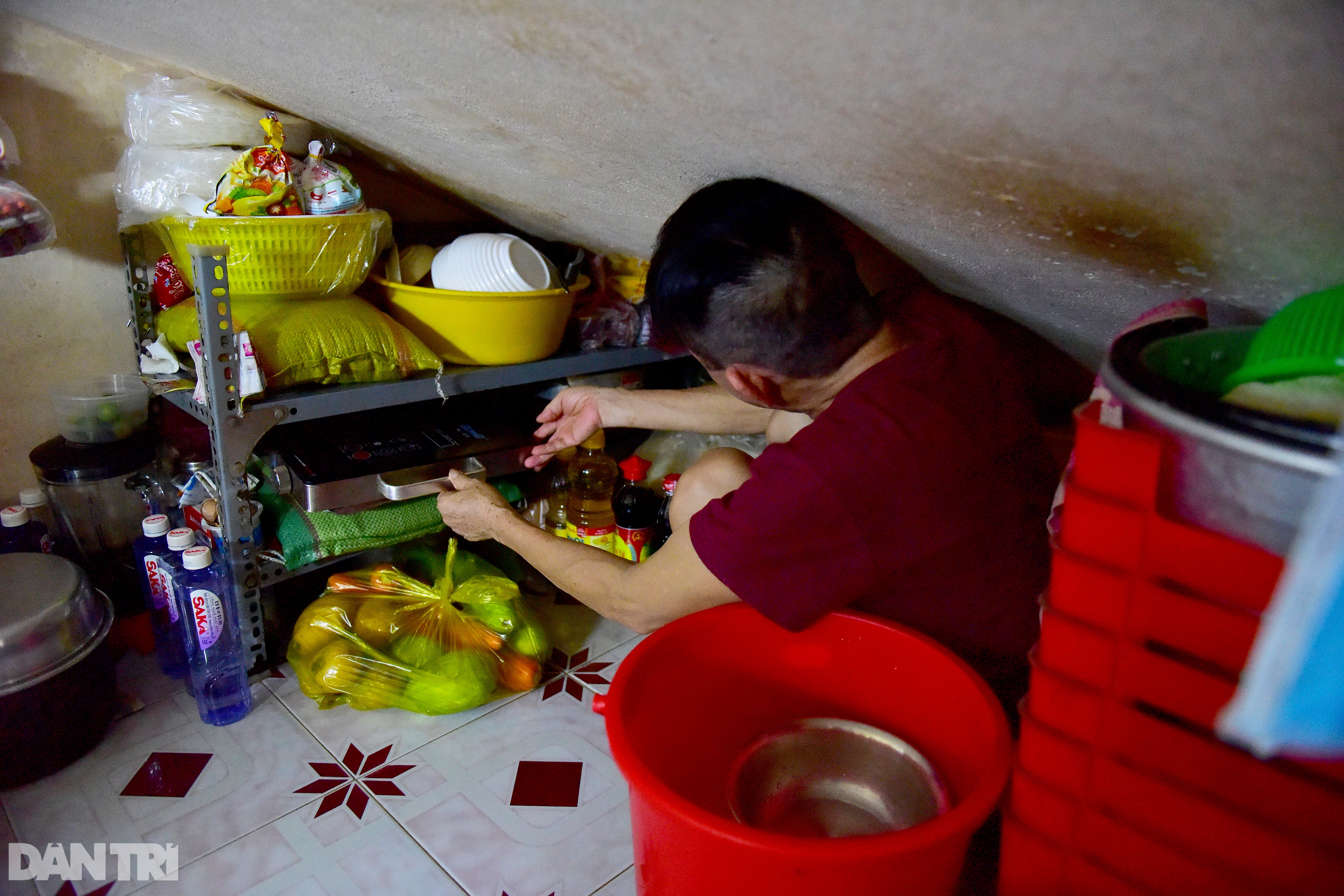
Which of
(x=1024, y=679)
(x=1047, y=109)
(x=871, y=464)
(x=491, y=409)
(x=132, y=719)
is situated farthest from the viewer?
(x=491, y=409)

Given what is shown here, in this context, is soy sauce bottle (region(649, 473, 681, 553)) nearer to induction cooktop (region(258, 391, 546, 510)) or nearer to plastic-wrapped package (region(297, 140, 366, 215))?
induction cooktop (region(258, 391, 546, 510))

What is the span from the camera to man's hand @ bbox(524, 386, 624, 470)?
4.49ft

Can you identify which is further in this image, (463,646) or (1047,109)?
(463,646)

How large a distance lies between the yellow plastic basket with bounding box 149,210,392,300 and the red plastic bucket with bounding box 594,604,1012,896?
2.46ft

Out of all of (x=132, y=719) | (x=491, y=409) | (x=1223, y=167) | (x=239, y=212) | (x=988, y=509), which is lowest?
(x=132, y=719)

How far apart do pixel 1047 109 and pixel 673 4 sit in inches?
10.1

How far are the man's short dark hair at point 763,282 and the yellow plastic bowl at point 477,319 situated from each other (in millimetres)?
461

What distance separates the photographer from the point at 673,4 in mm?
536

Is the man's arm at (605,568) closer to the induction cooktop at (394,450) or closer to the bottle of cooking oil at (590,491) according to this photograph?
the induction cooktop at (394,450)

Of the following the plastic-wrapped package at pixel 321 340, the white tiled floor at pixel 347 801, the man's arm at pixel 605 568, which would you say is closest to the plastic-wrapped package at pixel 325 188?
the plastic-wrapped package at pixel 321 340

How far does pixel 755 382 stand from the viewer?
908 millimetres

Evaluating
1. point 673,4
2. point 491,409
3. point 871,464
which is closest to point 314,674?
point 491,409

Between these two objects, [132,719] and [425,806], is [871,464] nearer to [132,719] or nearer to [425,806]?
[425,806]
